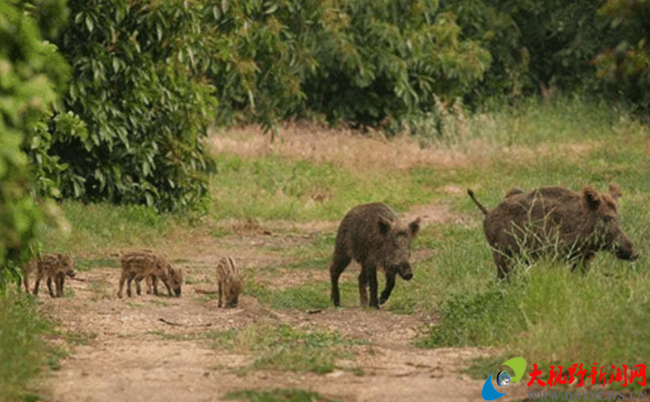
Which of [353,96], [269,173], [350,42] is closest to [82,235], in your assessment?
[269,173]

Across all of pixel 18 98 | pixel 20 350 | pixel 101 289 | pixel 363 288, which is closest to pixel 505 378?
pixel 20 350

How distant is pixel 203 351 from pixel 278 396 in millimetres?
2116

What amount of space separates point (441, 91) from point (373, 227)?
18.9 metres

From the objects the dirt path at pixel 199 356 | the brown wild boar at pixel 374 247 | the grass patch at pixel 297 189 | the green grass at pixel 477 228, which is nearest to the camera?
the dirt path at pixel 199 356

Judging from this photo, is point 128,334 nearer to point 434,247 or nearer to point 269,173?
point 434,247

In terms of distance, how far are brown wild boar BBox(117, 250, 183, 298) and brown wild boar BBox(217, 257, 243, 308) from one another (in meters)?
0.76

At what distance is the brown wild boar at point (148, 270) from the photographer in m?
13.8

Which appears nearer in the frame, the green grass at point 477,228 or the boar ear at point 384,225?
the green grass at point 477,228

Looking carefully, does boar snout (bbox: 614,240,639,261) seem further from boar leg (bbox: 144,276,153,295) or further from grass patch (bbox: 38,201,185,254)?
grass patch (bbox: 38,201,185,254)

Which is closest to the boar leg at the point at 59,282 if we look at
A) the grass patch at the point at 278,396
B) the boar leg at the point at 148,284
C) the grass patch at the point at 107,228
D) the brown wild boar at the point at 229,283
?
the boar leg at the point at 148,284

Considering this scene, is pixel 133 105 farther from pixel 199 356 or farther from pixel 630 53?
pixel 630 53

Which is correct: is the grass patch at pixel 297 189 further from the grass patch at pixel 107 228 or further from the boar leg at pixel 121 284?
the boar leg at pixel 121 284

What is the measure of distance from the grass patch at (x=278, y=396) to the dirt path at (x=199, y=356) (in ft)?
0.38

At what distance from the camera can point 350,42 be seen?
28656 millimetres
